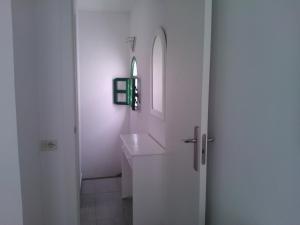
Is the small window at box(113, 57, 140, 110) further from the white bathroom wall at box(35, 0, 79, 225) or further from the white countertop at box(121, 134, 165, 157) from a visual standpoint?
the white bathroom wall at box(35, 0, 79, 225)

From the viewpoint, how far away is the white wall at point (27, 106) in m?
1.55

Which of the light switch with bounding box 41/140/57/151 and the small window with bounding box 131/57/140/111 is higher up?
the small window with bounding box 131/57/140/111

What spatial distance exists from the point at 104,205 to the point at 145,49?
195 centimetres

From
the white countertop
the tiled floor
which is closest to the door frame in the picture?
the white countertop

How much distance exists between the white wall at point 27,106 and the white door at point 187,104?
1000mm

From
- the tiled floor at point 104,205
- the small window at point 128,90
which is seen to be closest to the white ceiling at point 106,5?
the small window at point 128,90

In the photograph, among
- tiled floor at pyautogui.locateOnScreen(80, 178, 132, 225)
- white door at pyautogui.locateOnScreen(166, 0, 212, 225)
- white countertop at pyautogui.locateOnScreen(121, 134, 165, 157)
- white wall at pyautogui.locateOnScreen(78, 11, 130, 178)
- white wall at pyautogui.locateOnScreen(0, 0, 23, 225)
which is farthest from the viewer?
white wall at pyautogui.locateOnScreen(78, 11, 130, 178)

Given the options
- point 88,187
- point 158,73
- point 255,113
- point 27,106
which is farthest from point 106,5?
point 255,113

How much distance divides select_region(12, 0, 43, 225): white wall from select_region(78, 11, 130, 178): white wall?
2492 millimetres

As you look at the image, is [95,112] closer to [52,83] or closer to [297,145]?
[52,83]

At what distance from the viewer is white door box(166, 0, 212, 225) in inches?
61.0

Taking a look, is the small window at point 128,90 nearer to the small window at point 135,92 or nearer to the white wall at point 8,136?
the small window at point 135,92

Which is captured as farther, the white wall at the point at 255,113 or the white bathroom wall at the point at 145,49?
the white bathroom wall at the point at 145,49

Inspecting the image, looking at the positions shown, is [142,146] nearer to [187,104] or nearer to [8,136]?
[187,104]
